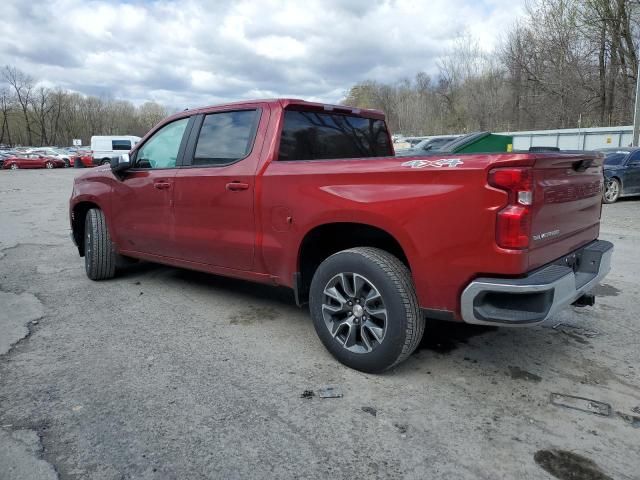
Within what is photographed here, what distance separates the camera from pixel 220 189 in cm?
405

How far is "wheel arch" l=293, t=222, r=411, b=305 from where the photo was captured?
135 inches

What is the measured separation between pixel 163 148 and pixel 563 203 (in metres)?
3.55

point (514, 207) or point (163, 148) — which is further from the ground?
point (163, 148)

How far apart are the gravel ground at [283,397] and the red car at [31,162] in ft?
137

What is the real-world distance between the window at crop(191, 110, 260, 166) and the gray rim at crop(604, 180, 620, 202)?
11.6 meters

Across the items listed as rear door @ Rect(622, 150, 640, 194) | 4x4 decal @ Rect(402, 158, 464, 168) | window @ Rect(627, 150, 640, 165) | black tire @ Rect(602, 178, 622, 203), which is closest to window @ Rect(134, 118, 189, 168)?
4x4 decal @ Rect(402, 158, 464, 168)

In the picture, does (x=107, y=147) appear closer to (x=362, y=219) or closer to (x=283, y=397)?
(x=362, y=219)

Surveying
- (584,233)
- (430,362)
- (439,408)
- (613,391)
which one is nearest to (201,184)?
(430,362)

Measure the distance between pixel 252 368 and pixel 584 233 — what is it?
2.47m

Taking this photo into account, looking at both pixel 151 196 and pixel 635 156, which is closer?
pixel 151 196

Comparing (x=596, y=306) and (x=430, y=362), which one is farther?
(x=596, y=306)

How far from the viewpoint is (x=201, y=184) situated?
4.20 m

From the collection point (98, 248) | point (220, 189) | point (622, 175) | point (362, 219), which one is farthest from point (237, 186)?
point (622, 175)

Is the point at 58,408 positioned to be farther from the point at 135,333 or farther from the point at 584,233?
the point at 584,233
